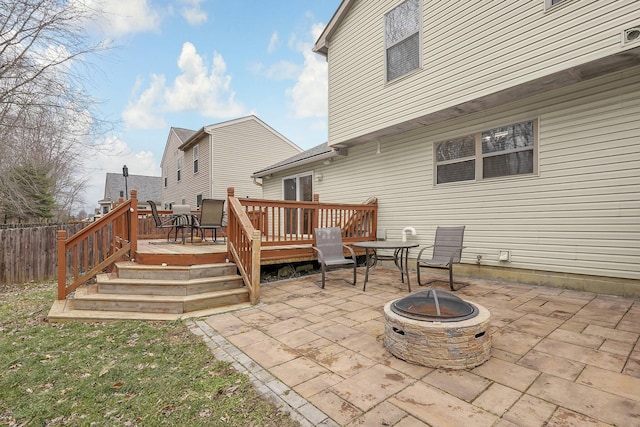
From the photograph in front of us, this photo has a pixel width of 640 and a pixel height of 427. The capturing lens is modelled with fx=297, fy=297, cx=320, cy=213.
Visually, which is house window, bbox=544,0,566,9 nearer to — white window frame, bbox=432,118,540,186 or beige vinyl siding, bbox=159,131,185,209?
white window frame, bbox=432,118,540,186

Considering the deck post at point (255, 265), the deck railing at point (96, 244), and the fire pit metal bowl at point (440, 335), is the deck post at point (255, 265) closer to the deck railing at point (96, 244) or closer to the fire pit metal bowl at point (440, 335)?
the fire pit metal bowl at point (440, 335)

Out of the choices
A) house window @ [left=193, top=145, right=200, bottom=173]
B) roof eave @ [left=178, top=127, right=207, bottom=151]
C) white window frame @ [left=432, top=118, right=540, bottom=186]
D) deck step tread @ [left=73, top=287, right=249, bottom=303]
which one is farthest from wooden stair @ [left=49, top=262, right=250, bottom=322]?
house window @ [left=193, top=145, right=200, bottom=173]

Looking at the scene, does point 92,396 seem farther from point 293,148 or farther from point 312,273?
point 293,148

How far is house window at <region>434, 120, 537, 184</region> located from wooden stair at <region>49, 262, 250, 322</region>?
15.5 ft

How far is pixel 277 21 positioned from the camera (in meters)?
10.6

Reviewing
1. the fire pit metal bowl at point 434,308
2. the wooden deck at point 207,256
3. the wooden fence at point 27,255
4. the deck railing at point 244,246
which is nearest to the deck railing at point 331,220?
the wooden deck at point 207,256

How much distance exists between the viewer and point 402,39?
6383 millimetres

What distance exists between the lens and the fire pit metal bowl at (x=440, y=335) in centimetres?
237

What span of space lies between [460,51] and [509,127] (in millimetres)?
1625

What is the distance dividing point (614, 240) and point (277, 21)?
36.7ft

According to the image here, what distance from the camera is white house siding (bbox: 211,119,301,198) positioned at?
1458 centimetres

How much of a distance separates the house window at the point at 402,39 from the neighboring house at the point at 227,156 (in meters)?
8.58

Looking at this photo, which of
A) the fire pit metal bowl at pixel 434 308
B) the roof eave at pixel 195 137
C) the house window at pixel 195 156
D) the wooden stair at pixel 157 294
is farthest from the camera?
the house window at pixel 195 156

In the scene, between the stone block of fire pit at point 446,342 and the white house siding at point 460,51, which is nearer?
the stone block of fire pit at point 446,342
